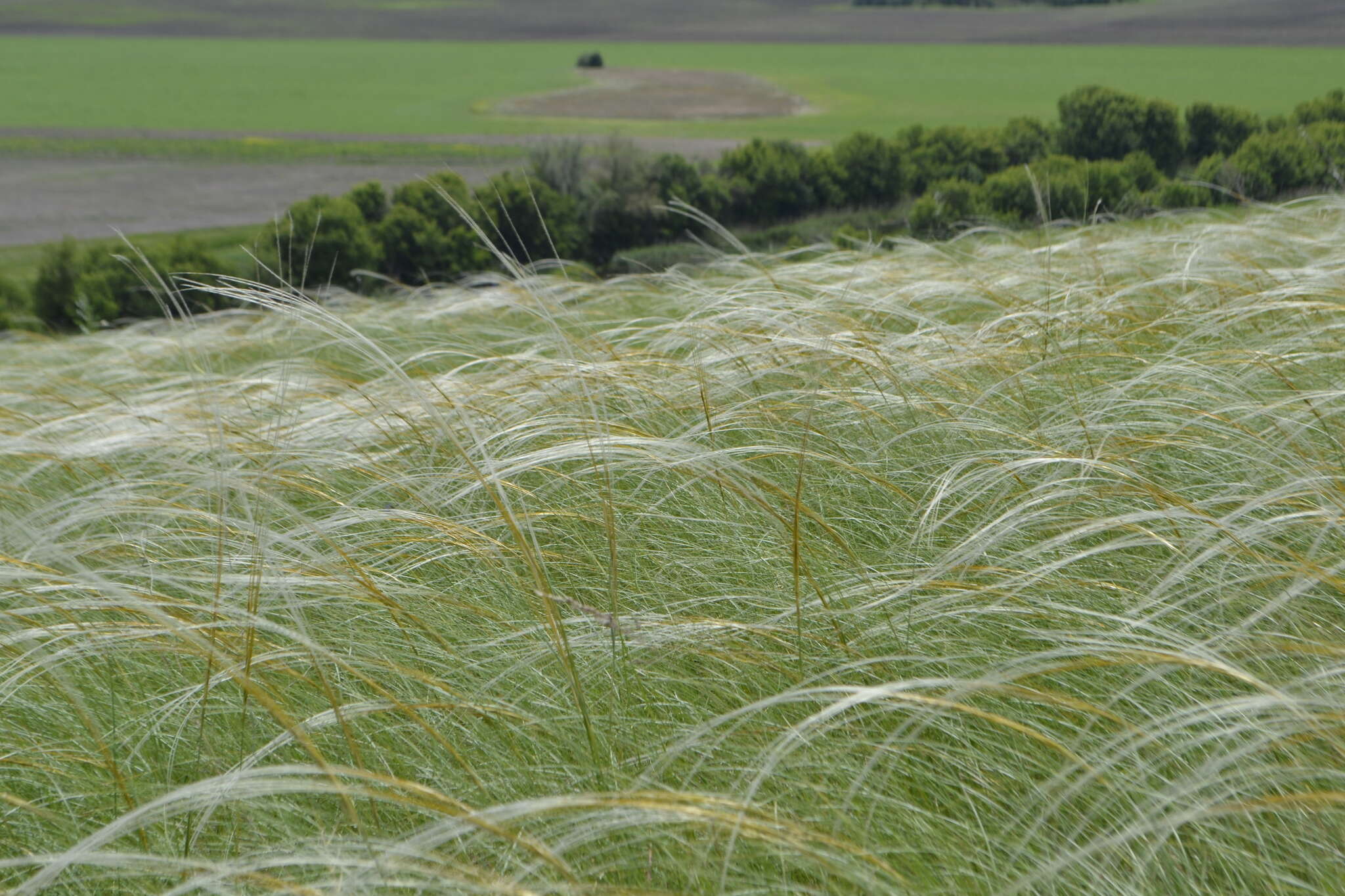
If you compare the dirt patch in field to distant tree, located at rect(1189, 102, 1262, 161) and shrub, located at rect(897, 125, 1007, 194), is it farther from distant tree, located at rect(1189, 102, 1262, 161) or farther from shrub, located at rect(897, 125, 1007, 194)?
distant tree, located at rect(1189, 102, 1262, 161)

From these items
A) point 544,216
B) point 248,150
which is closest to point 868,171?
point 544,216

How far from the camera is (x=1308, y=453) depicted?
1845 mm

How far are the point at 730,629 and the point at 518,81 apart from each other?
278ft

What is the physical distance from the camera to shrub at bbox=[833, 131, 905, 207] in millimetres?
25109

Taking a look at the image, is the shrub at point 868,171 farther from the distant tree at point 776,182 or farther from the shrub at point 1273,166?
the shrub at point 1273,166

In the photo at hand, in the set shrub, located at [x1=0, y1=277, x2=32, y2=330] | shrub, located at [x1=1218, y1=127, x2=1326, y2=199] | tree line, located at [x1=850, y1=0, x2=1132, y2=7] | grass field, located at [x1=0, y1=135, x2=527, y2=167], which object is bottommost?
shrub, located at [x1=0, y1=277, x2=32, y2=330]

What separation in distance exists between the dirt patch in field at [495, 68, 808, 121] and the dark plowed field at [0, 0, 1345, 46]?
34.3 m

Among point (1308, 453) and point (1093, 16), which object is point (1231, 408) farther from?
point (1093, 16)

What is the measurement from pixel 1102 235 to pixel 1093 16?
110079 millimetres

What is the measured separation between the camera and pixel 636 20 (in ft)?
396

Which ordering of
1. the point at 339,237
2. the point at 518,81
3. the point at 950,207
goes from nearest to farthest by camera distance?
1. the point at 950,207
2. the point at 339,237
3. the point at 518,81

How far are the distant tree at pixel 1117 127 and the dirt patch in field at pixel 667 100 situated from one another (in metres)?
41.6

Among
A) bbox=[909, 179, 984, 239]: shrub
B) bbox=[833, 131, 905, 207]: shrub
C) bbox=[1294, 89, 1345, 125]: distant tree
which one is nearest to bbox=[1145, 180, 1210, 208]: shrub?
bbox=[909, 179, 984, 239]: shrub

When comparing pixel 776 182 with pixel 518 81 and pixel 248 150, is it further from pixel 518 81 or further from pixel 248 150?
pixel 518 81
